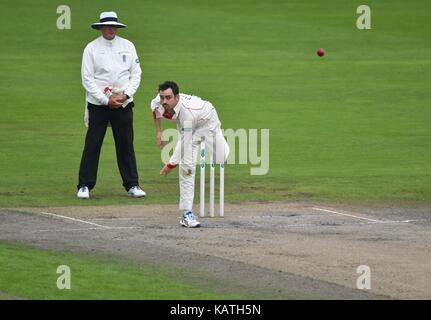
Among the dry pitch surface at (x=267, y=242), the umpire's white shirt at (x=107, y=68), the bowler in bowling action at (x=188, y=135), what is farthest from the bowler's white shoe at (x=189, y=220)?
the umpire's white shirt at (x=107, y=68)

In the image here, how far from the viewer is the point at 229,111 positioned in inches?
1069

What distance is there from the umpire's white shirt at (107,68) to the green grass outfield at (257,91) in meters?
1.52

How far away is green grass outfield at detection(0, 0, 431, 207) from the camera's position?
64.2 ft

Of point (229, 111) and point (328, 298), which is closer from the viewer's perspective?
point (328, 298)

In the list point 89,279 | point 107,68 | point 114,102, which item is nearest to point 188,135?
point 114,102

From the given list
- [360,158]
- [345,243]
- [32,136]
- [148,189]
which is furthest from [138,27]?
[345,243]

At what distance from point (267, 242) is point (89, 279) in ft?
8.68

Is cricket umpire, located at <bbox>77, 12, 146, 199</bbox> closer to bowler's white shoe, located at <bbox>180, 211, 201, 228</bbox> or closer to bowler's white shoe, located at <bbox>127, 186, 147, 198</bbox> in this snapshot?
bowler's white shoe, located at <bbox>127, 186, 147, 198</bbox>

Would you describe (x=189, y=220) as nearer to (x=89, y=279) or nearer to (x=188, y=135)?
(x=188, y=135)

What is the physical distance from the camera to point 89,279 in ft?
40.8

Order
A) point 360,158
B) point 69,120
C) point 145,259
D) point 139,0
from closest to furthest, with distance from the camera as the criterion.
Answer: point 145,259, point 360,158, point 69,120, point 139,0

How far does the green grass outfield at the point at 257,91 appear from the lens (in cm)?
1958

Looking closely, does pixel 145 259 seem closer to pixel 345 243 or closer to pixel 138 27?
pixel 345 243
